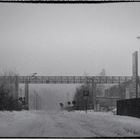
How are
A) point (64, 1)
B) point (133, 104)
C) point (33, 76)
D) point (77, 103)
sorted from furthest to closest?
point (77, 103) → point (33, 76) → point (133, 104) → point (64, 1)

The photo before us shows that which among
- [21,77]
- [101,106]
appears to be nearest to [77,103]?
[101,106]

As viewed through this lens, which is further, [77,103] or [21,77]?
[77,103]

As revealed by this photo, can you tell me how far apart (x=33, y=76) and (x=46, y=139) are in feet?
266

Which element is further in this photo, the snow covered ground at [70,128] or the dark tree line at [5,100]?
the dark tree line at [5,100]

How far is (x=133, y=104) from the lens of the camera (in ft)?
145

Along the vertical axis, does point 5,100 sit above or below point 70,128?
above

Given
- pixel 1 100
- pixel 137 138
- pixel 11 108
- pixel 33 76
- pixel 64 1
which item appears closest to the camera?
pixel 64 1

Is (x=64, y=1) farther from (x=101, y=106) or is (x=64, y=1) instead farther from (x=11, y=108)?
(x=101, y=106)

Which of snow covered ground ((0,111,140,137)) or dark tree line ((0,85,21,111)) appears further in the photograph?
dark tree line ((0,85,21,111))

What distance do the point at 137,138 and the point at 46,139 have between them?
13.2ft

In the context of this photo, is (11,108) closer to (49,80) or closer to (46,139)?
(49,80)

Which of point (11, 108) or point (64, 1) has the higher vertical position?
point (64, 1)

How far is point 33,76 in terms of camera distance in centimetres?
9881

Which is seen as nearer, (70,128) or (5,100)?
(70,128)
